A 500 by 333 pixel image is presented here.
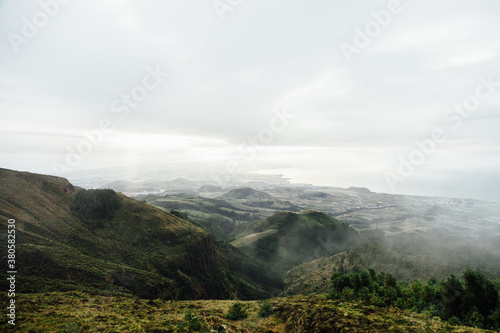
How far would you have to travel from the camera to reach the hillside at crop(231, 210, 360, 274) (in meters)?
145

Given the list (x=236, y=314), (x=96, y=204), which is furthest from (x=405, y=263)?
(x=96, y=204)

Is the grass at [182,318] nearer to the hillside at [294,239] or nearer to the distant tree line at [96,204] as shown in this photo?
the distant tree line at [96,204]

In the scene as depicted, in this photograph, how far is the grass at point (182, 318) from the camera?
770 inches

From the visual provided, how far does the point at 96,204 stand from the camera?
237 feet

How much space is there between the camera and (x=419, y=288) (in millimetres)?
38000

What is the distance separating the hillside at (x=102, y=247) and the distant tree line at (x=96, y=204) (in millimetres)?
269

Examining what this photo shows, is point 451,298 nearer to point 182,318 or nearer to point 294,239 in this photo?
point 182,318

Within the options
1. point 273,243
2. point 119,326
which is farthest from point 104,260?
point 273,243

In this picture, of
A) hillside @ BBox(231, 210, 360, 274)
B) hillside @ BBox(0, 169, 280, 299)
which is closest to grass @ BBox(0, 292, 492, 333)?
hillside @ BBox(0, 169, 280, 299)

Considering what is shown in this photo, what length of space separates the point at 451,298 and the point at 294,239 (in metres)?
138

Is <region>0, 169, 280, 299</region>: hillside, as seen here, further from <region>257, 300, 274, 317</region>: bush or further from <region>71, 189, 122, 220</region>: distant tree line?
<region>257, 300, 274, 317</region>: bush

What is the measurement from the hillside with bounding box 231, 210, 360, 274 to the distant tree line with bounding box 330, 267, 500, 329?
10066 centimetres

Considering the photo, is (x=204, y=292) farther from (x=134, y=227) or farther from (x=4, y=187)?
(x=4, y=187)

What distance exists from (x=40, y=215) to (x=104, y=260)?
797 inches
